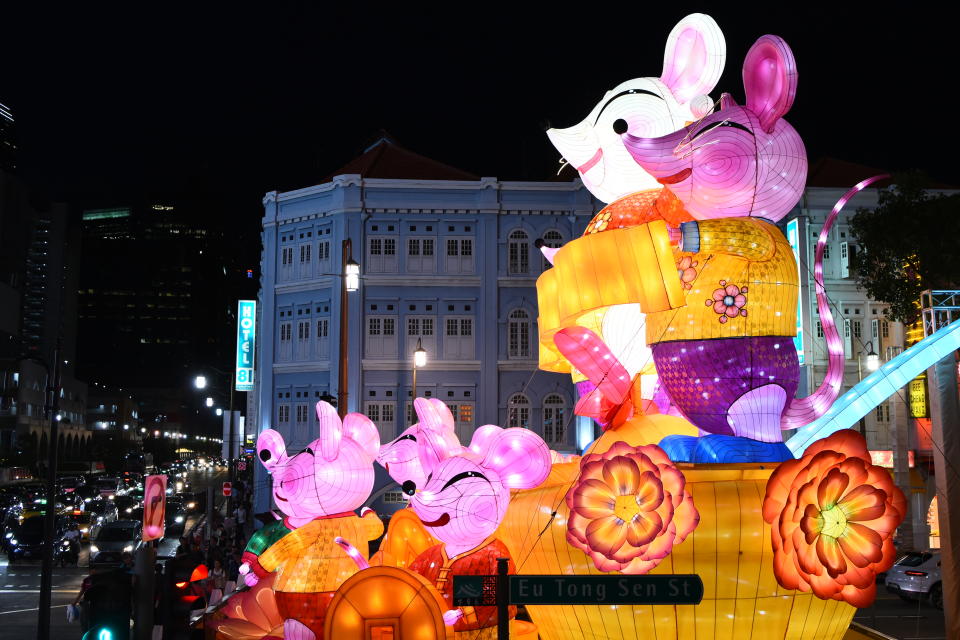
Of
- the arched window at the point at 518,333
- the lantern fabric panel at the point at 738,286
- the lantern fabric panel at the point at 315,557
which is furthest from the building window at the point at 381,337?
the lantern fabric panel at the point at 738,286

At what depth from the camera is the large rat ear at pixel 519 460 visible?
9.55m

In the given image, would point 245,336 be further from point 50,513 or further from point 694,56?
point 694,56

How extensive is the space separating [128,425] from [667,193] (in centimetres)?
10932

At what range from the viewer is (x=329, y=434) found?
10.9 meters

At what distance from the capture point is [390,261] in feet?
119

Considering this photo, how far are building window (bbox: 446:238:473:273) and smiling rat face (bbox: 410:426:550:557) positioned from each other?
88.4 ft

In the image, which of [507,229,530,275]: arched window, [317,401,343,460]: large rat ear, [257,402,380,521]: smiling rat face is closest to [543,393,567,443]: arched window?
[507,229,530,275]: arched window

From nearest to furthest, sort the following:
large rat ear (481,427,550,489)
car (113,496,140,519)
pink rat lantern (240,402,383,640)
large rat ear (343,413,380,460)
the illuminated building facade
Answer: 1. large rat ear (481,427,550,489)
2. pink rat lantern (240,402,383,640)
3. large rat ear (343,413,380,460)
4. the illuminated building facade
5. car (113,496,140,519)

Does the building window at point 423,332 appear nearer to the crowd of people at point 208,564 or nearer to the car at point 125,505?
the crowd of people at point 208,564

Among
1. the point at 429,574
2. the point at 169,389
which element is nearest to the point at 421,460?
the point at 429,574

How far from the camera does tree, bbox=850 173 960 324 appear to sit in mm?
28578

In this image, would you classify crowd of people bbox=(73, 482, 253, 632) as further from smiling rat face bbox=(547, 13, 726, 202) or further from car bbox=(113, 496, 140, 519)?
smiling rat face bbox=(547, 13, 726, 202)

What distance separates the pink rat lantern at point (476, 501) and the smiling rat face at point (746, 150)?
305 centimetres

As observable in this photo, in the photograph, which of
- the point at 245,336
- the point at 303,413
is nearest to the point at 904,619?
the point at 303,413
